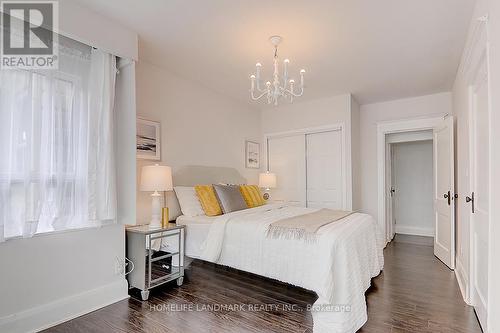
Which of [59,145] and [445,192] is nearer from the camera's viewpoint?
[59,145]

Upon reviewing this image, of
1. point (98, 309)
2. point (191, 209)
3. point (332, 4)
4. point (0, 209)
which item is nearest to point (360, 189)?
point (191, 209)

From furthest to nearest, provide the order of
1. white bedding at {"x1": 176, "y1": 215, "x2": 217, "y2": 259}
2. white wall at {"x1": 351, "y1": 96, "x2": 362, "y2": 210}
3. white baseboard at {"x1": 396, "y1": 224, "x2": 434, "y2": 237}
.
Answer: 1. white baseboard at {"x1": 396, "y1": 224, "x2": 434, "y2": 237}
2. white wall at {"x1": 351, "y1": 96, "x2": 362, "y2": 210}
3. white bedding at {"x1": 176, "y1": 215, "x2": 217, "y2": 259}

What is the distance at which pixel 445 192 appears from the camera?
3.81 m

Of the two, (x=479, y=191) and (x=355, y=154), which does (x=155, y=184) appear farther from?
(x=355, y=154)

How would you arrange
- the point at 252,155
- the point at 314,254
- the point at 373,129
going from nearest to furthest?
the point at 314,254 → the point at 373,129 → the point at 252,155

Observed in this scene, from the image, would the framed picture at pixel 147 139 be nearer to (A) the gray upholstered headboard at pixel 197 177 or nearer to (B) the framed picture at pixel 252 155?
(A) the gray upholstered headboard at pixel 197 177

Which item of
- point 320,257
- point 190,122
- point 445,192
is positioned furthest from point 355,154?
point 320,257

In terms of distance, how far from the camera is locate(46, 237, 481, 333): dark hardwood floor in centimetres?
209

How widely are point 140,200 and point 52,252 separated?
1163 millimetres

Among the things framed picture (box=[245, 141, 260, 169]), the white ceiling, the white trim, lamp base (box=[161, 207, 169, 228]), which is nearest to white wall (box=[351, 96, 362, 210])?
the white trim

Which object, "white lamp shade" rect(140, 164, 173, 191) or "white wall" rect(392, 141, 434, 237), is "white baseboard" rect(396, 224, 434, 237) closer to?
"white wall" rect(392, 141, 434, 237)

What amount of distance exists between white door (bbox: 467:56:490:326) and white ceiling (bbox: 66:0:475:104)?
72 centimetres

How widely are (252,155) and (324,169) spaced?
140cm

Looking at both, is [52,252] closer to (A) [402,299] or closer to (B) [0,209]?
(B) [0,209]
